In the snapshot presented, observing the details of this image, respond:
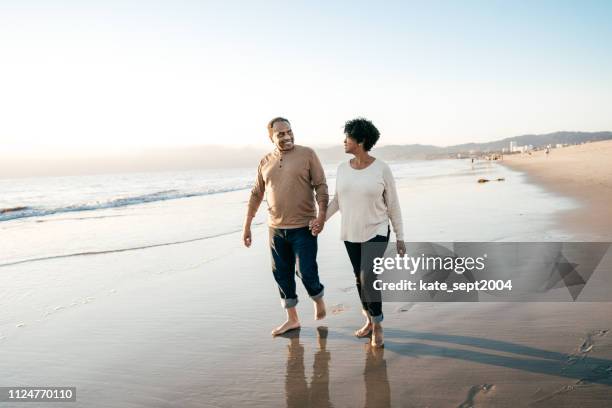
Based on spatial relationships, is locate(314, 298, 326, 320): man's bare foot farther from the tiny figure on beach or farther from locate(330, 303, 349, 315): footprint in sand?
the tiny figure on beach

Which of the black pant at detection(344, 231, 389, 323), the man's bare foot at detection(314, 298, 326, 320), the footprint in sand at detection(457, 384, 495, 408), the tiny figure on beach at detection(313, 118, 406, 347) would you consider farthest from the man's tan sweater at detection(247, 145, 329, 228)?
the footprint in sand at detection(457, 384, 495, 408)

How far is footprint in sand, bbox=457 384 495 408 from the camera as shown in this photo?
110 inches

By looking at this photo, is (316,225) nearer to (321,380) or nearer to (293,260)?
(293,260)

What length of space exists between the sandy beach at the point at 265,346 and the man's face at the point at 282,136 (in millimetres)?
1905

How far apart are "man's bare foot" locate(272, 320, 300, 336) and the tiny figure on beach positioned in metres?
0.89

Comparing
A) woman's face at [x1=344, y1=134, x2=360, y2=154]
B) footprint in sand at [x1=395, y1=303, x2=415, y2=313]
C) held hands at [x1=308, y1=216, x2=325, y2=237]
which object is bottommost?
footprint in sand at [x1=395, y1=303, x2=415, y2=313]

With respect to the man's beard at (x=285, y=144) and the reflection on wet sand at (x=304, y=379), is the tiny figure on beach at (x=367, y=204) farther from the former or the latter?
the man's beard at (x=285, y=144)

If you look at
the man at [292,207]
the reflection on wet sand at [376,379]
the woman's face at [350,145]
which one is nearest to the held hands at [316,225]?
the man at [292,207]

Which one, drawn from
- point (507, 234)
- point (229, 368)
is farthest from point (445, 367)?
point (507, 234)

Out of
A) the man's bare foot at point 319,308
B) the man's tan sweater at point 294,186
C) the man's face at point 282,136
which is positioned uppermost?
the man's face at point 282,136

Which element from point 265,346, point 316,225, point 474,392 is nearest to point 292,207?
point 316,225

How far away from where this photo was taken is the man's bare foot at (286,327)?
4352 millimetres

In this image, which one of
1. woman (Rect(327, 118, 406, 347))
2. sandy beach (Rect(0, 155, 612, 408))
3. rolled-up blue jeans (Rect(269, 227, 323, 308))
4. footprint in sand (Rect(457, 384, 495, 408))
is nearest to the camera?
footprint in sand (Rect(457, 384, 495, 408))

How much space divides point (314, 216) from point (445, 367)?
182 centimetres
